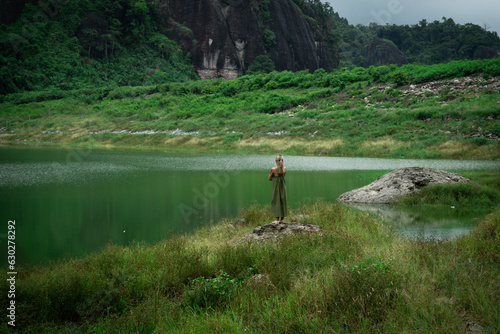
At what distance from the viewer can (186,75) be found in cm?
9638

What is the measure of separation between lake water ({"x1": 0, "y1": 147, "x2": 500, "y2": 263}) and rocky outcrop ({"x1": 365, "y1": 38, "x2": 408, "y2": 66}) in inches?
5071

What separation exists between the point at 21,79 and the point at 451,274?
86.8 meters

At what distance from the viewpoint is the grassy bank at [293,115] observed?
34.7 m

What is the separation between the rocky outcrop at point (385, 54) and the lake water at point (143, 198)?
128808 millimetres

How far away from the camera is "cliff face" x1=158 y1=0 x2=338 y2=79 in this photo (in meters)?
103

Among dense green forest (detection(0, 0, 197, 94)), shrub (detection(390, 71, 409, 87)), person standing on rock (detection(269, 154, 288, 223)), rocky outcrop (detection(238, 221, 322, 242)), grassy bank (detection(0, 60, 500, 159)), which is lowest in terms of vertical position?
rocky outcrop (detection(238, 221, 322, 242))

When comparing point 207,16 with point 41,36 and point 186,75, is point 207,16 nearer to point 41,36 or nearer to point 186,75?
point 186,75

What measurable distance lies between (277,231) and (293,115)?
4062 centimetres

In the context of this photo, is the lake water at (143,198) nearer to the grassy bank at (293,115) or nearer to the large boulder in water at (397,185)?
the large boulder in water at (397,185)

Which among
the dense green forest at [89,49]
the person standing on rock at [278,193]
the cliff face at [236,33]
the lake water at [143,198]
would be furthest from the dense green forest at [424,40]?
the person standing on rock at [278,193]

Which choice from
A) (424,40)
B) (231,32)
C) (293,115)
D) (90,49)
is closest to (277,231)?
(293,115)

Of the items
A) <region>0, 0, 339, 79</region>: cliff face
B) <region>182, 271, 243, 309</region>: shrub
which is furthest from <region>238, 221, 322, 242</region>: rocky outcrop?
<region>0, 0, 339, 79</region>: cliff face

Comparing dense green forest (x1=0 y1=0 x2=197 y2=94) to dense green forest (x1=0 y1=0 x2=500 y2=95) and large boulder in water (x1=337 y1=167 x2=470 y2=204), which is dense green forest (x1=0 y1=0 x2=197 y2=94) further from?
large boulder in water (x1=337 y1=167 x2=470 y2=204)

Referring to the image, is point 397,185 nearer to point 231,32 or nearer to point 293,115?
point 293,115
